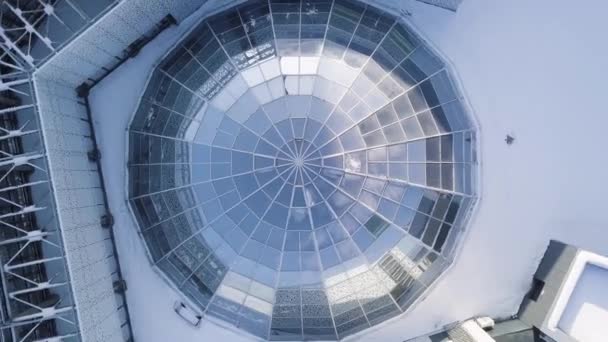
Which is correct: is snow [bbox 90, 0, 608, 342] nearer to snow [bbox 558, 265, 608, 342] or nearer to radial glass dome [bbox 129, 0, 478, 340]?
radial glass dome [bbox 129, 0, 478, 340]

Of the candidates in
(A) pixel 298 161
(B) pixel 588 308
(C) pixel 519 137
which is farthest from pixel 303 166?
(B) pixel 588 308

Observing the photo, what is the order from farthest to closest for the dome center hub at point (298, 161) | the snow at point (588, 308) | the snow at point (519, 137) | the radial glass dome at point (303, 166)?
the snow at point (519, 137) → the snow at point (588, 308) → the radial glass dome at point (303, 166) → the dome center hub at point (298, 161)

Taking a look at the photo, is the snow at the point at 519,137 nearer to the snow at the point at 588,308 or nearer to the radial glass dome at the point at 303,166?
the radial glass dome at the point at 303,166

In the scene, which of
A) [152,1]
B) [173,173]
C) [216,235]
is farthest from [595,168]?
[152,1]

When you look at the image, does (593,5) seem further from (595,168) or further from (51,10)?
(51,10)

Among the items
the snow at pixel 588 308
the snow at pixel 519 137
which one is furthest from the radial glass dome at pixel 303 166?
the snow at pixel 588 308

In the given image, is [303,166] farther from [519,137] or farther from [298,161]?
[519,137]
